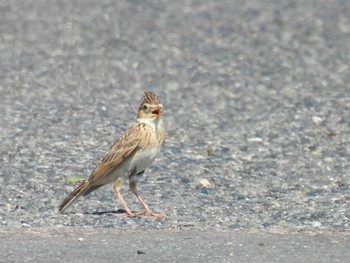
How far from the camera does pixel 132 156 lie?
37.0ft

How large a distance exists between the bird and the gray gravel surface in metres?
0.27

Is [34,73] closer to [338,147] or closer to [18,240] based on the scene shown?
[338,147]

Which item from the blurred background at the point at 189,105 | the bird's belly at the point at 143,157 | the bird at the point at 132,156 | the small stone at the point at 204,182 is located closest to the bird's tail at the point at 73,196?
the bird at the point at 132,156

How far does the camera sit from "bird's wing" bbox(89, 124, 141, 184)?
443 inches

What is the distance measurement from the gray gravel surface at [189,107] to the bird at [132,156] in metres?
0.27

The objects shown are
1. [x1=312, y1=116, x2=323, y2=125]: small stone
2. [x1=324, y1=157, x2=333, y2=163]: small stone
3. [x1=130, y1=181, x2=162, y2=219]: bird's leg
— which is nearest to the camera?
[x1=130, y1=181, x2=162, y2=219]: bird's leg

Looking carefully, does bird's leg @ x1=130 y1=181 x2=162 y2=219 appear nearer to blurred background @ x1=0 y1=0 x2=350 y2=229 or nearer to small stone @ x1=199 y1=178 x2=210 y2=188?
blurred background @ x1=0 y1=0 x2=350 y2=229

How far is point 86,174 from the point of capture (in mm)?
13109

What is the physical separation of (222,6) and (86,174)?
11990 mm

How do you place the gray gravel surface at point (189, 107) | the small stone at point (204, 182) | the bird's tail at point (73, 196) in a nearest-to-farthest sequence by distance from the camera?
the bird's tail at point (73, 196), the gray gravel surface at point (189, 107), the small stone at point (204, 182)

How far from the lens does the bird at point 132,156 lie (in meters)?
11.2

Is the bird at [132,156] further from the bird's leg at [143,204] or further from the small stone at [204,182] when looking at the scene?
the small stone at [204,182]

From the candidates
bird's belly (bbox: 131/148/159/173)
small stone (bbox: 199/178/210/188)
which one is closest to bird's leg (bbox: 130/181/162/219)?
bird's belly (bbox: 131/148/159/173)

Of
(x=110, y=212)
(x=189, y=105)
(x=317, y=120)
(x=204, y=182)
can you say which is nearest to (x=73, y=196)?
(x=110, y=212)
